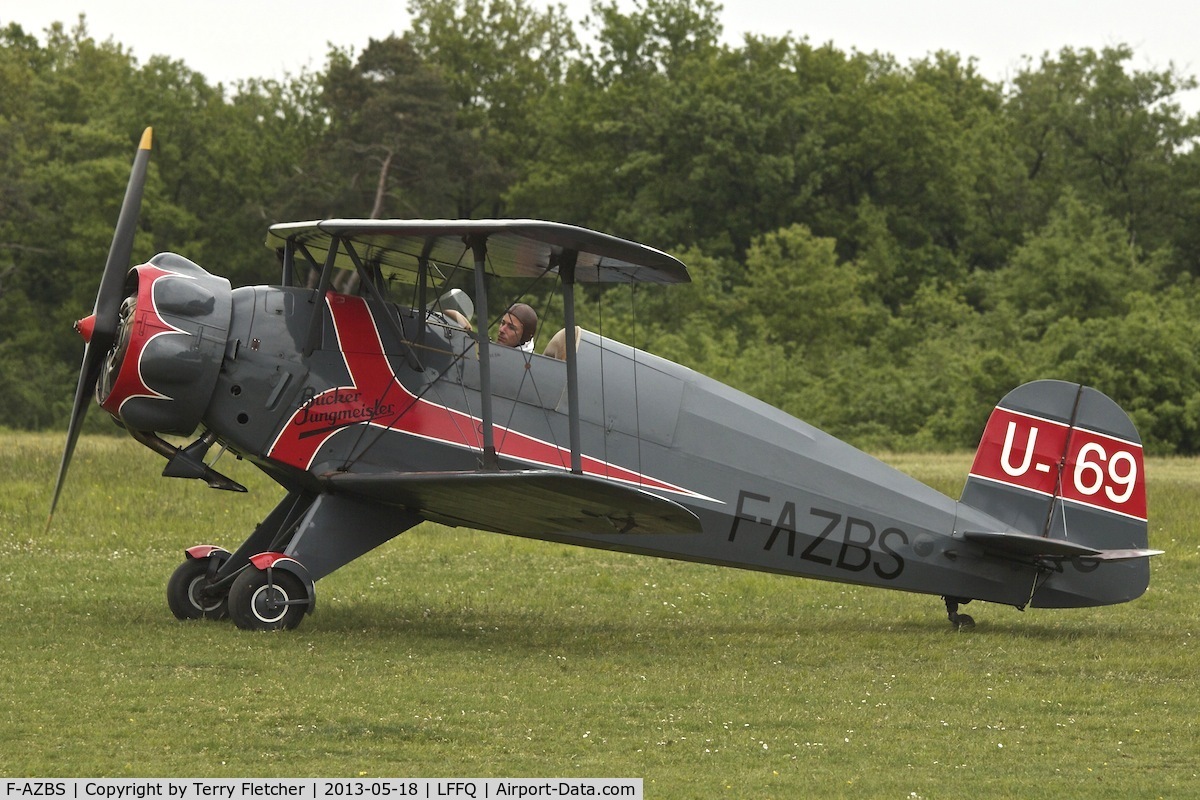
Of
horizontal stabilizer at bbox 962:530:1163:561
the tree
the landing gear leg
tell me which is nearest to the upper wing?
horizontal stabilizer at bbox 962:530:1163:561

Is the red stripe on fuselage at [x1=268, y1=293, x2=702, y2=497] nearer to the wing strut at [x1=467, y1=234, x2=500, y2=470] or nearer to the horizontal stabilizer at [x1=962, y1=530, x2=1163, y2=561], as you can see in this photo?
the wing strut at [x1=467, y1=234, x2=500, y2=470]

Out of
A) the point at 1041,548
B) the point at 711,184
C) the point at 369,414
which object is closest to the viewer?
the point at 369,414

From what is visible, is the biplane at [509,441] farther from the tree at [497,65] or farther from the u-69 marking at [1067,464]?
the tree at [497,65]

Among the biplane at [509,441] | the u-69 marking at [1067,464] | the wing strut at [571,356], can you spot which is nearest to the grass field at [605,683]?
the biplane at [509,441]

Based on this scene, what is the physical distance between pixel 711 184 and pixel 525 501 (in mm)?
48374

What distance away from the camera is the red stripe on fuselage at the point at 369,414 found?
10.6 m

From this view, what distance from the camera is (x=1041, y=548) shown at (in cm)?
1111

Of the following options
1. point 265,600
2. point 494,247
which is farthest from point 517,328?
point 265,600

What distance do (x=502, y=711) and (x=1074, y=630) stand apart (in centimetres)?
552

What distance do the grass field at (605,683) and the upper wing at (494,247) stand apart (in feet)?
8.58

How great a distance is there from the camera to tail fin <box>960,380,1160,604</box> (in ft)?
37.7

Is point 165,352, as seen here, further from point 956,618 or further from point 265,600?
point 956,618

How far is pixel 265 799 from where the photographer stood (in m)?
6.09

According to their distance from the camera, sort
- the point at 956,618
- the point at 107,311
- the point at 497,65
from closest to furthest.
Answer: the point at 107,311 < the point at 956,618 < the point at 497,65
